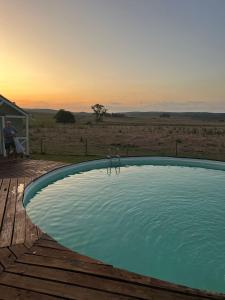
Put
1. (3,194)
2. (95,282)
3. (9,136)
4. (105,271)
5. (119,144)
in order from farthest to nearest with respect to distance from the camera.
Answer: (119,144) < (9,136) < (3,194) < (105,271) < (95,282)

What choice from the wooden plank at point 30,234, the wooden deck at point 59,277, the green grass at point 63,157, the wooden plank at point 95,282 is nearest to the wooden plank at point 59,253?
the wooden deck at point 59,277

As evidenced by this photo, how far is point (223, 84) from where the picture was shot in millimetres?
26672

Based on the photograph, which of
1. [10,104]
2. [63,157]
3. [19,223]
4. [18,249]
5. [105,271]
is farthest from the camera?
[63,157]

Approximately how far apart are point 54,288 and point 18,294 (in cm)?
40

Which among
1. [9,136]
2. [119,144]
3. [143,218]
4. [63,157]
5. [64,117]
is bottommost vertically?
[143,218]

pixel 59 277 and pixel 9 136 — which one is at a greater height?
pixel 9 136

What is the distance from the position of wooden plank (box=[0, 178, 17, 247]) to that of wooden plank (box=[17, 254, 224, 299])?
711 mm

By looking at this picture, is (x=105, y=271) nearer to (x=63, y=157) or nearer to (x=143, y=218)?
(x=143, y=218)

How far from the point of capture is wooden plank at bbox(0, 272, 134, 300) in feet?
10.5

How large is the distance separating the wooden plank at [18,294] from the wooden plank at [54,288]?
58 millimetres

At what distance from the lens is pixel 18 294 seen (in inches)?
127

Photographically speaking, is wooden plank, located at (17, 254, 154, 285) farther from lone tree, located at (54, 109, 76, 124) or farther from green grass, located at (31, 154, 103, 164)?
lone tree, located at (54, 109, 76, 124)

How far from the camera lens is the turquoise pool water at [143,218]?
17.4ft

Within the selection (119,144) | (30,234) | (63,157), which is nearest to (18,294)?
(30,234)
